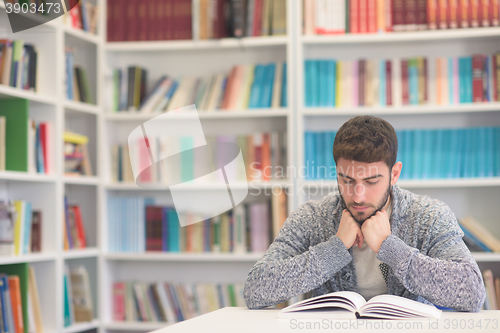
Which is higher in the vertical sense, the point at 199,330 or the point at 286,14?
the point at 286,14

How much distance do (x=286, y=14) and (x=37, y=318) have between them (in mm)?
1964

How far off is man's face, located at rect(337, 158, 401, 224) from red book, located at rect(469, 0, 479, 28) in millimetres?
1524

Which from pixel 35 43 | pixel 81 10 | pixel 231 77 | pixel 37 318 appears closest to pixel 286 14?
pixel 231 77

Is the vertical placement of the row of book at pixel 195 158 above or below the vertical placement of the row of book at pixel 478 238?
above

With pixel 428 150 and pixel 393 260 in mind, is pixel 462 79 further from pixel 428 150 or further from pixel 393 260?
pixel 393 260

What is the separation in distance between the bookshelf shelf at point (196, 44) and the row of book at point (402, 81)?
24 centimetres

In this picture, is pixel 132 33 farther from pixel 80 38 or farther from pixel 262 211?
pixel 262 211

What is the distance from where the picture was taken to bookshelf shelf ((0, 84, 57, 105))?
2.27 metres

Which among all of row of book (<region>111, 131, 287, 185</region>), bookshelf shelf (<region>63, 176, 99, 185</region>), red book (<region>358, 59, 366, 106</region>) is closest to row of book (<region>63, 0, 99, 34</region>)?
row of book (<region>111, 131, 287, 185</region>)

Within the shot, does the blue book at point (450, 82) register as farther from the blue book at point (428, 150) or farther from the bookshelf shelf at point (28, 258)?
the bookshelf shelf at point (28, 258)

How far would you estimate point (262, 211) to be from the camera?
285 centimetres

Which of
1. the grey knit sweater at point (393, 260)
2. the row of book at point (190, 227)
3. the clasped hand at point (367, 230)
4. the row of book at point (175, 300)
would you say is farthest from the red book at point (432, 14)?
the row of book at point (175, 300)

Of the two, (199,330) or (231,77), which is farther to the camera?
(231,77)

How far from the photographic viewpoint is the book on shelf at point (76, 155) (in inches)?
108
